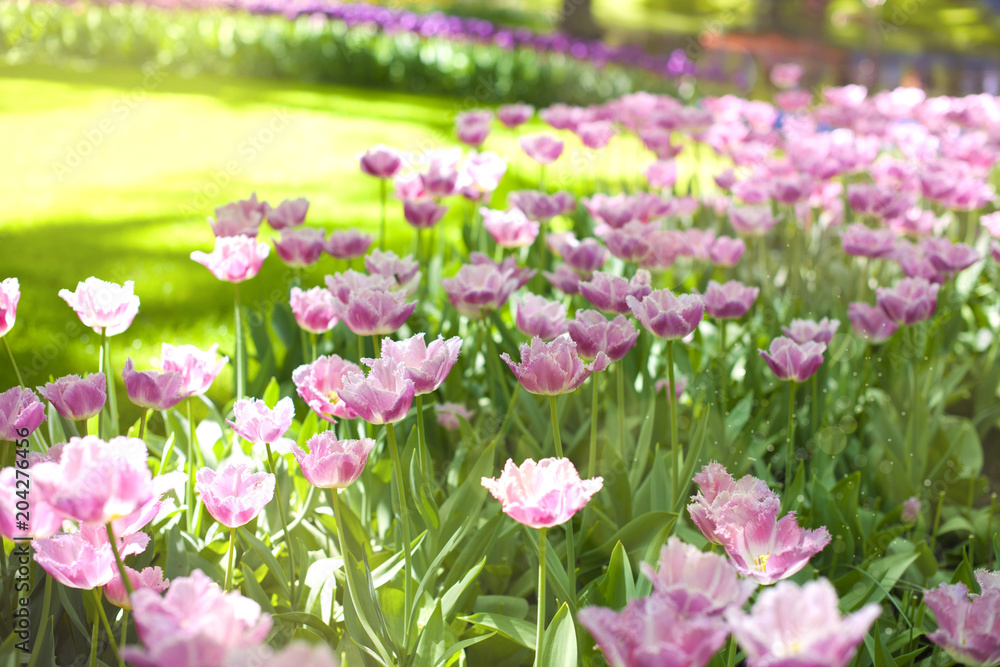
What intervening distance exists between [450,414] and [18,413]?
96cm

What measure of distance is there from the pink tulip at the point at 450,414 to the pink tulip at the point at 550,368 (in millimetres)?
671

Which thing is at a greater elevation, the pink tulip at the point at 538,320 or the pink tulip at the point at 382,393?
the pink tulip at the point at 382,393

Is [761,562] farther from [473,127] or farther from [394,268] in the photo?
[473,127]

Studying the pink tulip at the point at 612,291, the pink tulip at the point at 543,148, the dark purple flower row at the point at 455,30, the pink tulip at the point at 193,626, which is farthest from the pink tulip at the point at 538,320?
the dark purple flower row at the point at 455,30

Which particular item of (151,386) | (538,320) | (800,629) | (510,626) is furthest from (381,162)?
(800,629)

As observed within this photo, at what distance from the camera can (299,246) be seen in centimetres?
191

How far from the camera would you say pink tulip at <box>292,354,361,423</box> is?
1322 mm

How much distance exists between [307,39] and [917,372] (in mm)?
9659

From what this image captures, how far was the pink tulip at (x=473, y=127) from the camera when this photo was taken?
2.97m

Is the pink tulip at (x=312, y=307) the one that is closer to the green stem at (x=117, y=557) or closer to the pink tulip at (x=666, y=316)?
the pink tulip at (x=666, y=316)

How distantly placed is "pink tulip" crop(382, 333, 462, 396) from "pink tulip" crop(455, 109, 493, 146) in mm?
1863

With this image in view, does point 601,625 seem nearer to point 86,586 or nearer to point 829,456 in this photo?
point 86,586

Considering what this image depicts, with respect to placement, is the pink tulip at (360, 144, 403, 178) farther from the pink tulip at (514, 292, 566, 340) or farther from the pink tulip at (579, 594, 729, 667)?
the pink tulip at (579, 594, 729, 667)

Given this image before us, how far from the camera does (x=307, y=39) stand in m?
10.4
